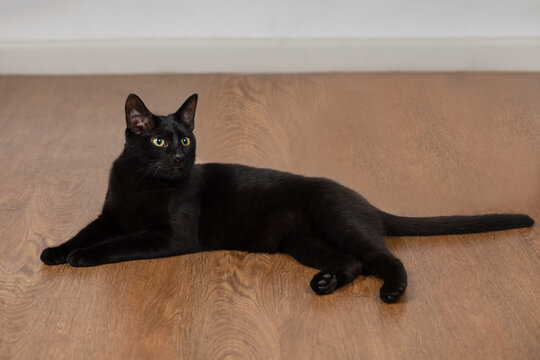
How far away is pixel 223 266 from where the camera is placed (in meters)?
2.19

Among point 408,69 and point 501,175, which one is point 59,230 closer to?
point 501,175

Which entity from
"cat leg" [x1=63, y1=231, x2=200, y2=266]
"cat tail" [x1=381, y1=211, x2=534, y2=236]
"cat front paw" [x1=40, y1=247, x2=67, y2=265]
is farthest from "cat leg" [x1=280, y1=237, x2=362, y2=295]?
"cat front paw" [x1=40, y1=247, x2=67, y2=265]

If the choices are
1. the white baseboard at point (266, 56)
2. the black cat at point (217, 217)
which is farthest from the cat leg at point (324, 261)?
the white baseboard at point (266, 56)

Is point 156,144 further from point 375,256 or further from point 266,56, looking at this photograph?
point 266,56

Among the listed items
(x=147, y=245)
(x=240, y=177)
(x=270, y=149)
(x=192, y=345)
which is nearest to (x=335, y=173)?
(x=270, y=149)

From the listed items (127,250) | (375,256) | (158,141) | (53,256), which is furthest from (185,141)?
(375,256)

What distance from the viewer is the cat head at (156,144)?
7.05 feet

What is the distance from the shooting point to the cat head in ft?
7.05

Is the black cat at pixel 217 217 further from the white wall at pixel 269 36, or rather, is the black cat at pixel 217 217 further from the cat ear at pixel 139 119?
the white wall at pixel 269 36

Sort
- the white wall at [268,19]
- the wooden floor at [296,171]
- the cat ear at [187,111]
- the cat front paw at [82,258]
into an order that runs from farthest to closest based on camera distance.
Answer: the white wall at [268,19]
the cat ear at [187,111]
the cat front paw at [82,258]
the wooden floor at [296,171]

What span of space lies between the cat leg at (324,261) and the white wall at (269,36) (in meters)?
1.85

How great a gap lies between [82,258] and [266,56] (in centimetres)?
203

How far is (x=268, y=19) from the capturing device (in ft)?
12.4

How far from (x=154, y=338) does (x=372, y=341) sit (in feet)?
1.96
